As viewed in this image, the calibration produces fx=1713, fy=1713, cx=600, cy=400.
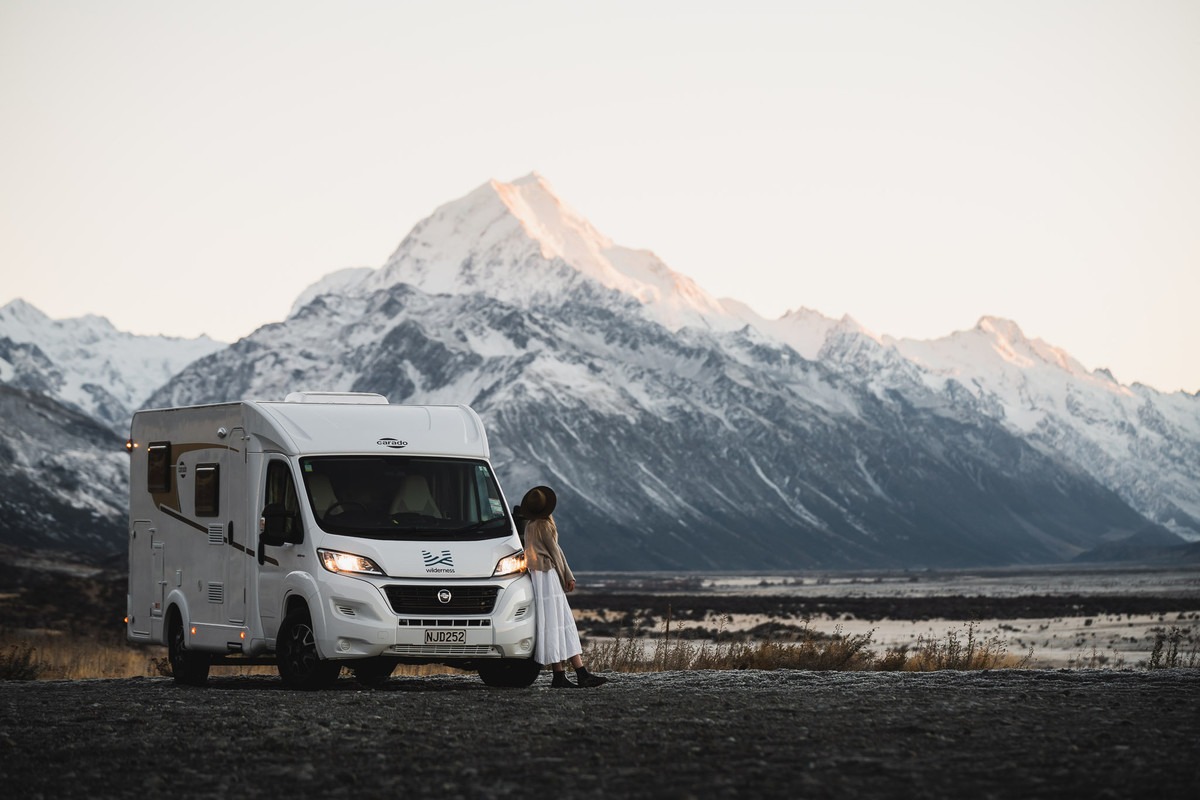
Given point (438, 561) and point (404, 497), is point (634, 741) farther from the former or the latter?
point (404, 497)

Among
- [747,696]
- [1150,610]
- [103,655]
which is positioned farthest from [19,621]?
[1150,610]

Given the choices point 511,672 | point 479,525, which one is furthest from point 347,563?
point 511,672

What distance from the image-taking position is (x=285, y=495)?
2072 cm

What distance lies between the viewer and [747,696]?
17.6m

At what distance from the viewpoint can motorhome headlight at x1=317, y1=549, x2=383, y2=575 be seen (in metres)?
19.6

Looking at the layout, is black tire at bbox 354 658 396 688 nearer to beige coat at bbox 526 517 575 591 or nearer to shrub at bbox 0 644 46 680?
beige coat at bbox 526 517 575 591

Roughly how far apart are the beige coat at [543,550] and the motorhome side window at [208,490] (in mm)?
4118

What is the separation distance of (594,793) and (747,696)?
6.70 metres

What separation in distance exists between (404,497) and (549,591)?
85.4 inches

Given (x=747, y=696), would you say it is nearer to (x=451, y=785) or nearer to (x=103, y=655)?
(x=451, y=785)

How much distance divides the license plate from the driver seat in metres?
1.78

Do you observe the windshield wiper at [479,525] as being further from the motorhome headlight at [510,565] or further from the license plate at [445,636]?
the license plate at [445,636]

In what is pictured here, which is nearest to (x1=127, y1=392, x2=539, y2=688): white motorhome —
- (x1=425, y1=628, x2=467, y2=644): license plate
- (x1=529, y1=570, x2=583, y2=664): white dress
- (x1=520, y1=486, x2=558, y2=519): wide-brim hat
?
(x1=425, y1=628, x2=467, y2=644): license plate

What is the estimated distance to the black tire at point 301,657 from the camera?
65.3 ft
